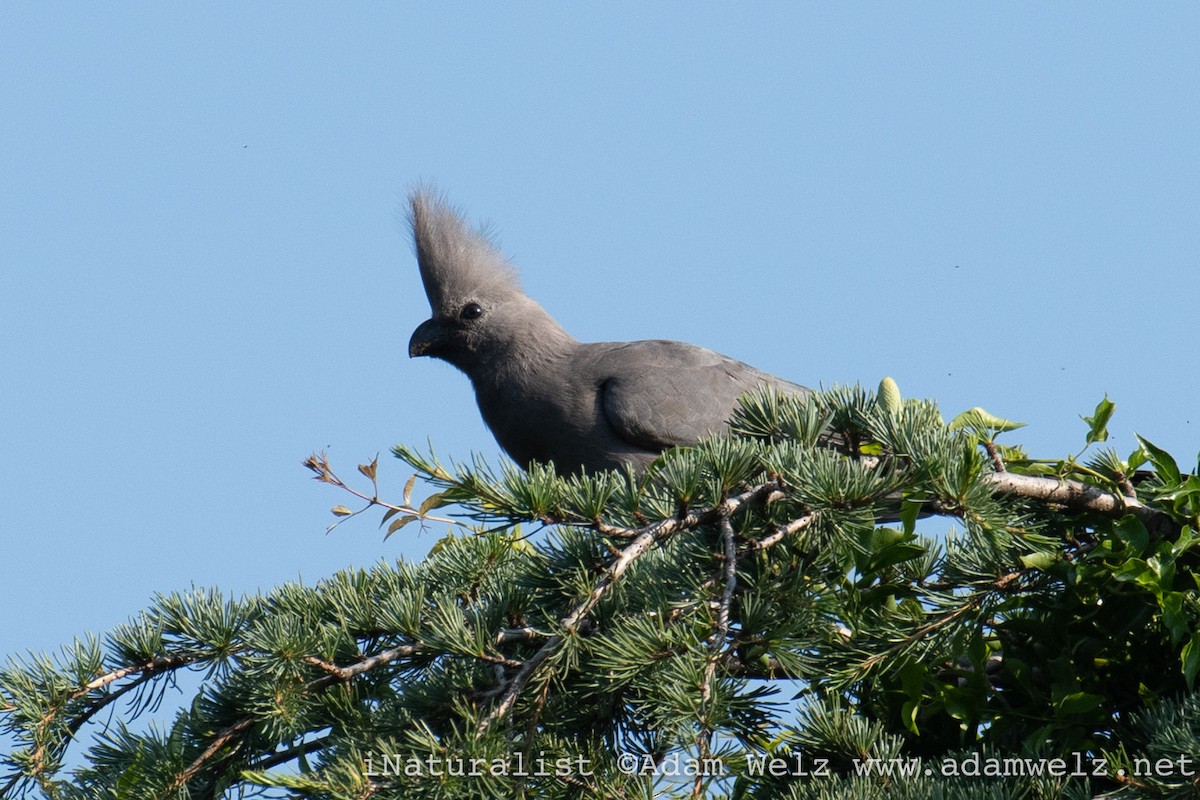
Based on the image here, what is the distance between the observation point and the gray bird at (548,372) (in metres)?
7.30

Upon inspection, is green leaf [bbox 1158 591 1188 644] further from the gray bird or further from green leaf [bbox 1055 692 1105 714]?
the gray bird

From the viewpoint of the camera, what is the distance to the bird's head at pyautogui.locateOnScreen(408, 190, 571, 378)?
8.25 m

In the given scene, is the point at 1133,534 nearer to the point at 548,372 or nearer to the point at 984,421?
the point at 984,421

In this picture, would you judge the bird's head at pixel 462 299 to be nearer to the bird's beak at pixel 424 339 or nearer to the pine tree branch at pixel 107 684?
the bird's beak at pixel 424 339

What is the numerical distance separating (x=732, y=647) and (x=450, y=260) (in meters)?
5.69

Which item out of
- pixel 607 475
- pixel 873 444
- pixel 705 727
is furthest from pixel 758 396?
pixel 705 727

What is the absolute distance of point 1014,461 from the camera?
4020mm

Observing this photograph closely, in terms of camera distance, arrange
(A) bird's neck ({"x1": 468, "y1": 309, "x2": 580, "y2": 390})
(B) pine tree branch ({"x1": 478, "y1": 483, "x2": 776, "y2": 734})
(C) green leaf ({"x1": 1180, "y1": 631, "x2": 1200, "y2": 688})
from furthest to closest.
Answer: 1. (A) bird's neck ({"x1": 468, "y1": 309, "x2": 580, "y2": 390})
2. (C) green leaf ({"x1": 1180, "y1": 631, "x2": 1200, "y2": 688})
3. (B) pine tree branch ({"x1": 478, "y1": 483, "x2": 776, "y2": 734})

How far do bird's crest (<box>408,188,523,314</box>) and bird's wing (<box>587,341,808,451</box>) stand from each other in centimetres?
102

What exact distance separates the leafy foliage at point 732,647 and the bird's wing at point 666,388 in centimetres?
330

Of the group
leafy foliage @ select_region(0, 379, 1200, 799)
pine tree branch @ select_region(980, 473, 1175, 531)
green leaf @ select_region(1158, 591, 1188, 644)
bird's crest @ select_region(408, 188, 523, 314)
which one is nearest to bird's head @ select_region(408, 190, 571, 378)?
bird's crest @ select_region(408, 188, 523, 314)

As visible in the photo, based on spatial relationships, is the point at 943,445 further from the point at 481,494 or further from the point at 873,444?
the point at 481,494

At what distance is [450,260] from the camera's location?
27.7 ft

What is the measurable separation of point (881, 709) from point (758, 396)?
103 cm
